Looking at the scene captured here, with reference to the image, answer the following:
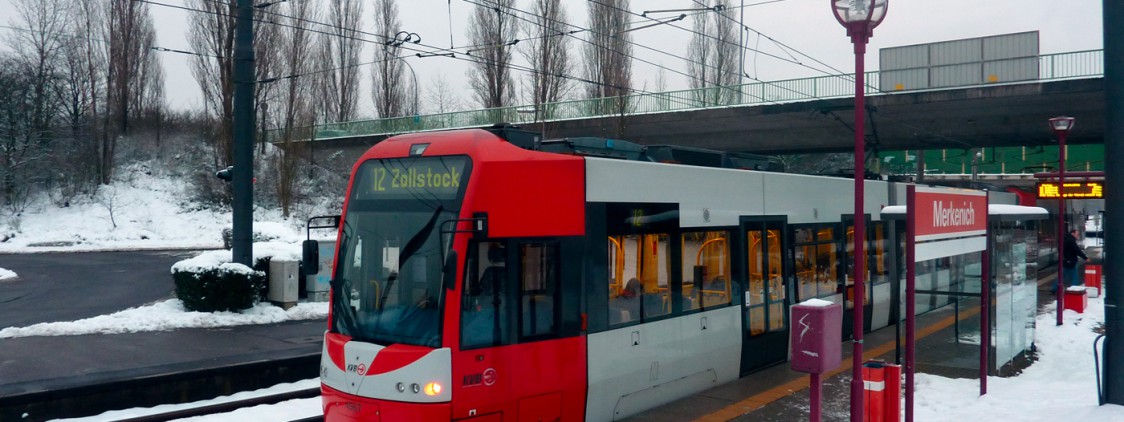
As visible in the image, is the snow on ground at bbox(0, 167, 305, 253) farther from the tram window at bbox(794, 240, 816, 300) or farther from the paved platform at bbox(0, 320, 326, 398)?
the tram window at bbox(794, 240, 816, 300)

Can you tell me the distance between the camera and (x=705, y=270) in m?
9.76

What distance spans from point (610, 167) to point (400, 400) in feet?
9.86

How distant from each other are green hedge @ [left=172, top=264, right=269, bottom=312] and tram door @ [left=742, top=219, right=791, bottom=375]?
971 cm

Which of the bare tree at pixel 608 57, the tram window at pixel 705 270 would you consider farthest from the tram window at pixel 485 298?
the bare tree at pixel 608 57

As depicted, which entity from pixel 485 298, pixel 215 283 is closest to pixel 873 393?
pixel 485 298

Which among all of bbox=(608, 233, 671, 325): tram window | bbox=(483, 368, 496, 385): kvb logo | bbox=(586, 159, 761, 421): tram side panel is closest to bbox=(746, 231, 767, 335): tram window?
bbox=(586, 159, 761, 421): tram side panel

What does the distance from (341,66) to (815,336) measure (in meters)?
44.3

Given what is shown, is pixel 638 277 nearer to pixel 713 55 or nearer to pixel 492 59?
pixel 492 59

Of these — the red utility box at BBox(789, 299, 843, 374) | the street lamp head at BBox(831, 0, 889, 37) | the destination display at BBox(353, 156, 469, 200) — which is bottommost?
the red utility box at BBox(789, 299, 843, 374)

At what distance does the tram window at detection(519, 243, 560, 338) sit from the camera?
24.4 ft

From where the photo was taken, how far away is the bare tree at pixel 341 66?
47125mm

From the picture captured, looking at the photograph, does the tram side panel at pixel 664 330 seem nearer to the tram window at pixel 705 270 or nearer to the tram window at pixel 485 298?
the tram window at pixel 705 270

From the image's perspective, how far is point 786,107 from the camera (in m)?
29.0

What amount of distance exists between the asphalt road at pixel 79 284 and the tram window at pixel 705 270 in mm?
12679
